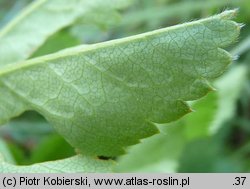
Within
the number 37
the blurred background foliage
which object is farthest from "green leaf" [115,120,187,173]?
the number 37

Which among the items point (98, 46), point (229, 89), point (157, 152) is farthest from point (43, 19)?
point (229, 89)

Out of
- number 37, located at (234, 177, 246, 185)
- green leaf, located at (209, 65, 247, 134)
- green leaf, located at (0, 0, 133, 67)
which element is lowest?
number 37, located at (234, 177, 246, 185)

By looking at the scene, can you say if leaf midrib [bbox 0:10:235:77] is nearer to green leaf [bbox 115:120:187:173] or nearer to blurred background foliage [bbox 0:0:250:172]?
blurred background foliage [bbox 0:0:250:172]

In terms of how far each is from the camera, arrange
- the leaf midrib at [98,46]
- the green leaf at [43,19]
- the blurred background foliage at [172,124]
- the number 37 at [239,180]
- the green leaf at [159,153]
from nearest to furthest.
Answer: the leaf midrib at [98,46] → the number 37 at [239,180] → the green leaf at [43,19] → the blurred background foliage at [172,124] → the green leaf at [159,153]

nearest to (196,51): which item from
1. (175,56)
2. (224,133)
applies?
(175,56)

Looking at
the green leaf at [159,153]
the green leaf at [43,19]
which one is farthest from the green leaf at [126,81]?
the green leaf at [159,153]

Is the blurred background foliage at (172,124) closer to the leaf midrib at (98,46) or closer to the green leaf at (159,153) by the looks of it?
the green leaf at (159,153)
